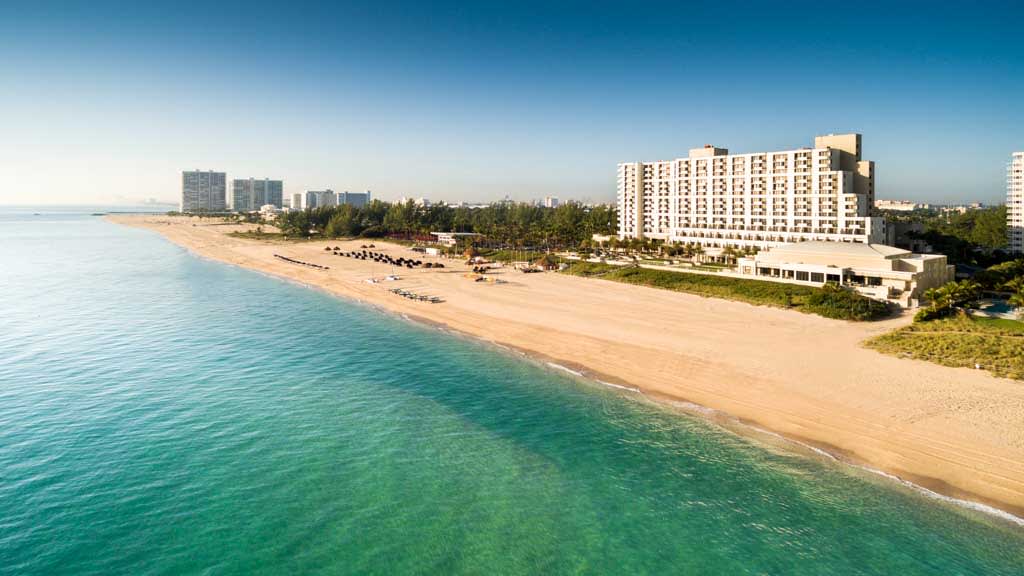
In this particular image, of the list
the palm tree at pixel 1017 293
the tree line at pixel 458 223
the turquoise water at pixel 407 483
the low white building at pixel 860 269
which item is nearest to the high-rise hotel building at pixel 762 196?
the tree line at pixel 458 223

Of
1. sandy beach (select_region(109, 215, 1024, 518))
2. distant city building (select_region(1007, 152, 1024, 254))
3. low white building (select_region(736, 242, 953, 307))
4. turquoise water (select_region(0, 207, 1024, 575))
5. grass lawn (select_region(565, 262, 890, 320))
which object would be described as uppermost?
distant city building (select_region(1007, 152, 1024, 254))

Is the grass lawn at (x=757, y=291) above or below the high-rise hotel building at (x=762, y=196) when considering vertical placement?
below

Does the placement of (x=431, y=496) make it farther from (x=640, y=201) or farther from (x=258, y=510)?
(x=640, y=201)

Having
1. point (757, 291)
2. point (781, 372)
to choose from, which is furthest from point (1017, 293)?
point (781, 372)

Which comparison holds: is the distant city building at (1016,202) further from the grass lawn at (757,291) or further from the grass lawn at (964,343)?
the grass lawn at (964,343)

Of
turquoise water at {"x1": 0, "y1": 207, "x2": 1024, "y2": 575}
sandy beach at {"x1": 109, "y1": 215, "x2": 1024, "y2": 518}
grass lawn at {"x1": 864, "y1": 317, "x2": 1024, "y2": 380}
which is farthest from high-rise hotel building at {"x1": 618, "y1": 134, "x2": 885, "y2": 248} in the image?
turquoise water at {"x1": 0, "y1": 207, "x2": 1024, "y2": 575}

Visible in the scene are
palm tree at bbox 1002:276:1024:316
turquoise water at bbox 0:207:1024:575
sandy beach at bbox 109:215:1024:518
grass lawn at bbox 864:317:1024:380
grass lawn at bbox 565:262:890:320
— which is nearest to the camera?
turquoise water at bbox 0:207:1024:575

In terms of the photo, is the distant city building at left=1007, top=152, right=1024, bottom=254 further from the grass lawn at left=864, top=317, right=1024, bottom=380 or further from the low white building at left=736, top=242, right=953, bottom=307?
the grass lawn at left=864, top=317, right=1024, bottom=380

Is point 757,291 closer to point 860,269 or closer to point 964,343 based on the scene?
point 860,269
